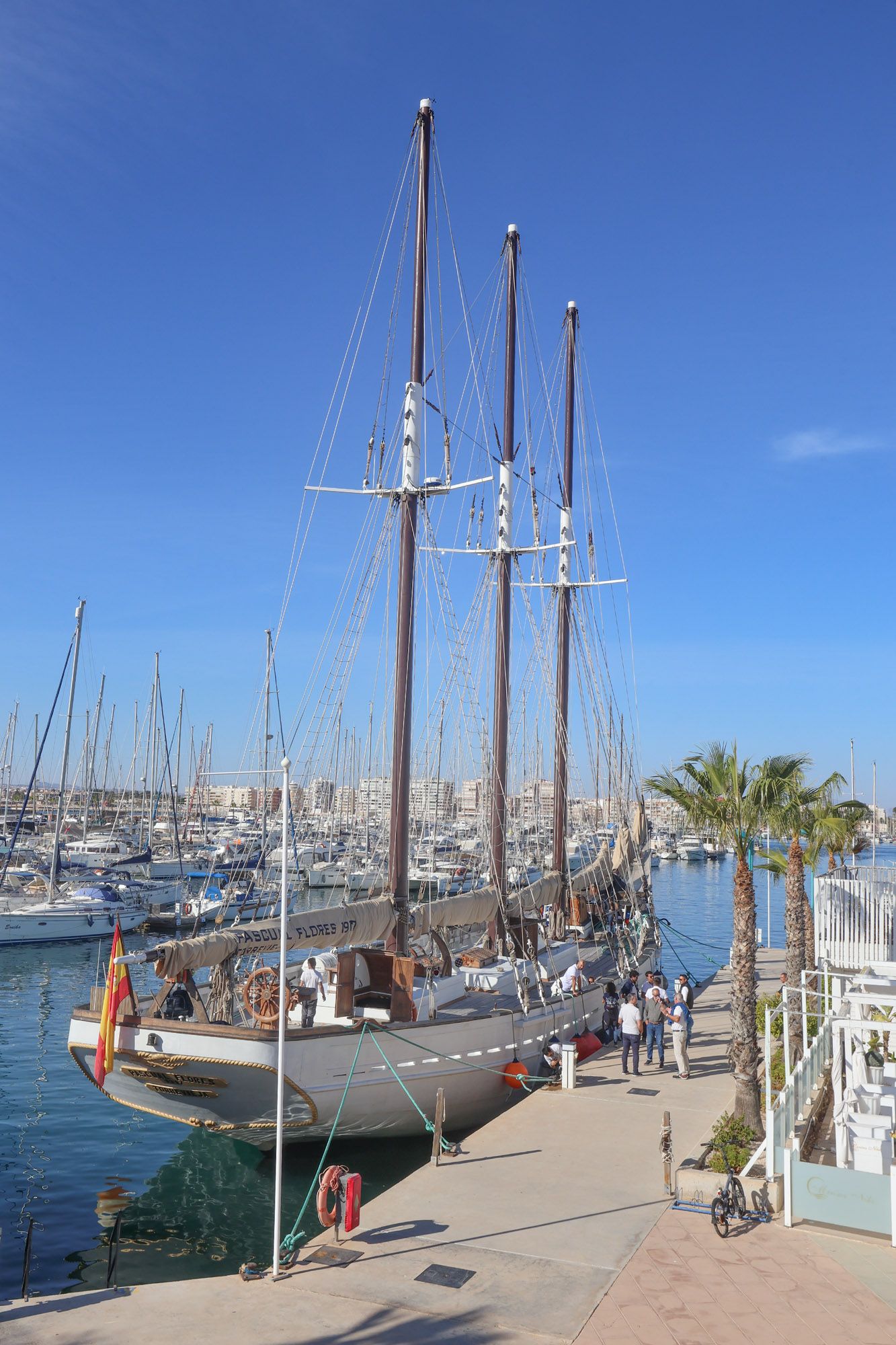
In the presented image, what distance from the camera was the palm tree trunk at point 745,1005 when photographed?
16.2 m

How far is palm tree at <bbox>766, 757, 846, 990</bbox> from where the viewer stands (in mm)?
17922

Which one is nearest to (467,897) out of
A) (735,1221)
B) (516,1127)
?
(516,1127)

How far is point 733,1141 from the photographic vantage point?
588 inches

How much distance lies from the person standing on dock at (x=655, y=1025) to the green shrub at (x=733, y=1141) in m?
5.17

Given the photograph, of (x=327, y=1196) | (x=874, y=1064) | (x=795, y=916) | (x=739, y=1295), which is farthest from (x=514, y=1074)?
(x=739, y=1295)

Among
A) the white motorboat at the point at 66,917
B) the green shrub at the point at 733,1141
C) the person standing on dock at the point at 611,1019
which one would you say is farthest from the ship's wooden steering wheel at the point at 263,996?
the white motorboat at the point at 66,917

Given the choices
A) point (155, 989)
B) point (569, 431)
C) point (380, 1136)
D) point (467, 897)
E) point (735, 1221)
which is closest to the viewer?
point (735, 1221)

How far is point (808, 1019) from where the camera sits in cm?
2398

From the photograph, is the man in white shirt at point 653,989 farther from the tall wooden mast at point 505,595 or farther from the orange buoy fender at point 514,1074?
the tall wooden mast at point 505,595

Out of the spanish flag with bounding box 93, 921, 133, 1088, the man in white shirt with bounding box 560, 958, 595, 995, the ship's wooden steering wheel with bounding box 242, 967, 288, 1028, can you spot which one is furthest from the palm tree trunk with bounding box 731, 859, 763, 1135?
the spanish flag with bounding box 93, 921, 133, 1088

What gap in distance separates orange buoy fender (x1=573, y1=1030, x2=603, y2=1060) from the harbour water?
4335 millimetres

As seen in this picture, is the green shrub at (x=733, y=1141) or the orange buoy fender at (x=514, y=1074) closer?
the green shrub at (x=733, y=1141)

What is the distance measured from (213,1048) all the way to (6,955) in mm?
34956

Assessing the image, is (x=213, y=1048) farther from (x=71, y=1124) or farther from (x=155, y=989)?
(x=155, y=989)
